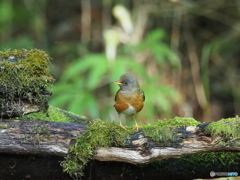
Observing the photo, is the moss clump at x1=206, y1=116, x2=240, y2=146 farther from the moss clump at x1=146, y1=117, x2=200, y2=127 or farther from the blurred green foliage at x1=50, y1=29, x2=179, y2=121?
the blurred green foliage at x1=50, y1=29, x2=179, y2=121

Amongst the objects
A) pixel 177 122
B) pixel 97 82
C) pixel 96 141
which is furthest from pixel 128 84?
pixel 97 82

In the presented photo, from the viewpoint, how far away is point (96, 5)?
402 inches

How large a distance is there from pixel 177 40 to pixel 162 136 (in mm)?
5426

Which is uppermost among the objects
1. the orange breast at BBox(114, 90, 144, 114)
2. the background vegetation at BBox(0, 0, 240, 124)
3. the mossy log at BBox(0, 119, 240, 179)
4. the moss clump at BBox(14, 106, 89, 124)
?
the background vegetation at BBox(0, 0, 240, 124)

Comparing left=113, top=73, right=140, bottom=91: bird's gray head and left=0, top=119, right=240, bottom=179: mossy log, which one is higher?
left=113, top=73, right=140, bottom=91: bird's gray head

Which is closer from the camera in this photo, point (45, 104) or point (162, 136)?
point (162, 136)

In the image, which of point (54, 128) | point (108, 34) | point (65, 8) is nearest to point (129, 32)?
point (108, 34)

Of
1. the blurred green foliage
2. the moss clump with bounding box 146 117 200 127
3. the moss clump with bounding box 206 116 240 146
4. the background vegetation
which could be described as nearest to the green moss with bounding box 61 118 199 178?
the moss clump with bounding box 206 116 240 146

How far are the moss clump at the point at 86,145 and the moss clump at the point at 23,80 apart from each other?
0.63 m

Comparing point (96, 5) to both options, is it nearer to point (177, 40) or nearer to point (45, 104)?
point (177, 40)

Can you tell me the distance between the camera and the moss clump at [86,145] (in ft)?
11.0

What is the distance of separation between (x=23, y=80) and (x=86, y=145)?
2.82 ft

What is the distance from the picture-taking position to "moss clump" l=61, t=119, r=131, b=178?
3348 millimetres

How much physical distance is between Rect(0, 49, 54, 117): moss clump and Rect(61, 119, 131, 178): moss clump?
63cm
